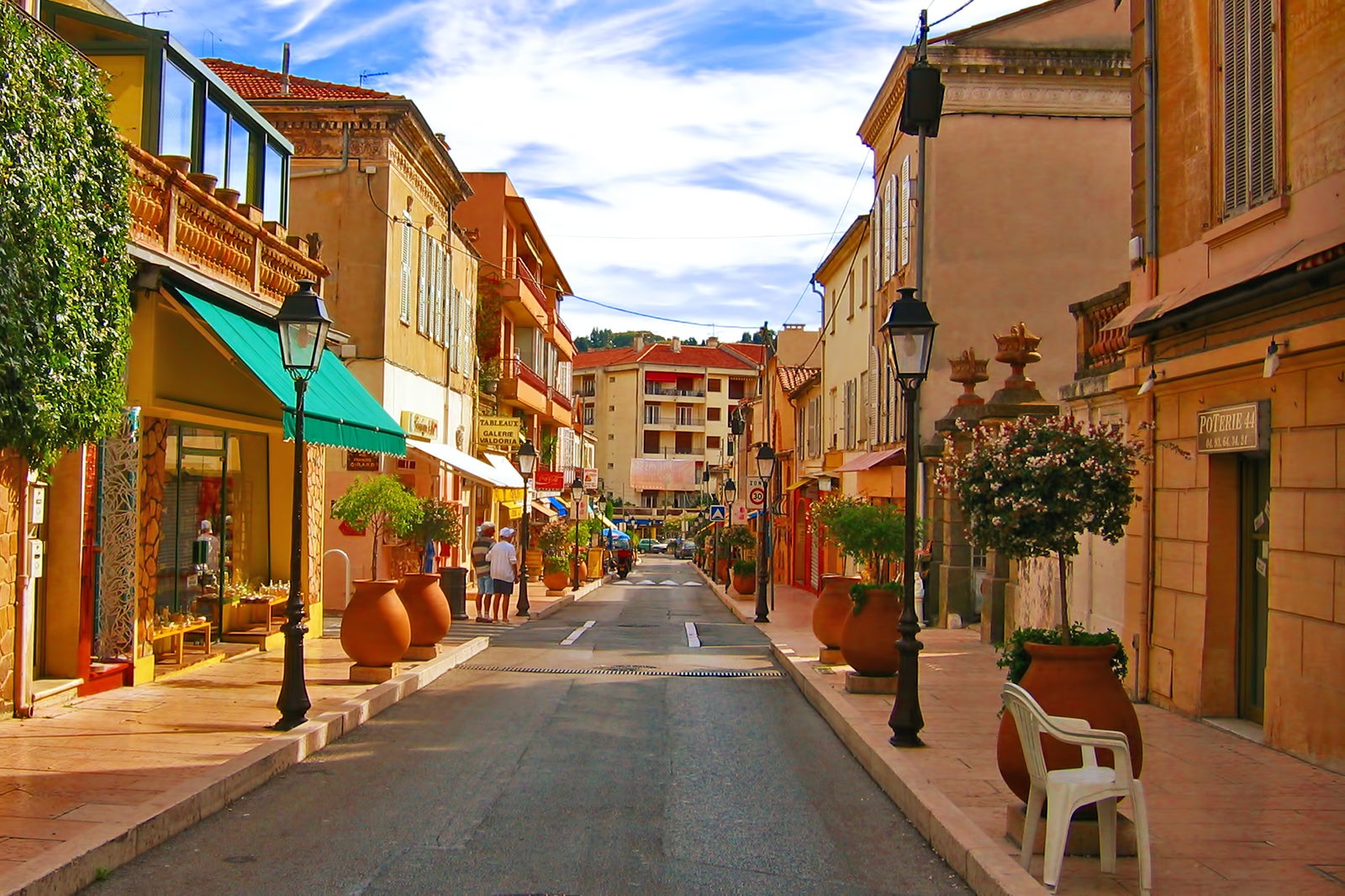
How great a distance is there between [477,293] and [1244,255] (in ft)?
93.7

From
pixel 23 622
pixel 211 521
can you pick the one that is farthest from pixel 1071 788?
pixel 211 521

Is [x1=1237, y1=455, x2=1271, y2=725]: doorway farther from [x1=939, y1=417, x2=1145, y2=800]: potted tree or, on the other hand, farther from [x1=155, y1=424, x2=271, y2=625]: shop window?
[x1=155, y1=424, x2=271, y2=625]: shop window

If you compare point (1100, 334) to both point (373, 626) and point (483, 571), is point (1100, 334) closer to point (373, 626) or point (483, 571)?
point (373, 626)

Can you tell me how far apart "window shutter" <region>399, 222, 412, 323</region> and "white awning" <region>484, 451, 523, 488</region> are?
→ 20.8 ft

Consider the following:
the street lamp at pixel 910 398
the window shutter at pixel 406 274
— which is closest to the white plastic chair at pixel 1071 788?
the street lamp at pixel 910 398

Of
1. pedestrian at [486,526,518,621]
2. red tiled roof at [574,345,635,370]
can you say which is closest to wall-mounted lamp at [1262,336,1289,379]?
pedestrian at [486,526,518,621]

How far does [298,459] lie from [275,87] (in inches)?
741

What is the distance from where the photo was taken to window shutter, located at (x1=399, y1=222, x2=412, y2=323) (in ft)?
85.0

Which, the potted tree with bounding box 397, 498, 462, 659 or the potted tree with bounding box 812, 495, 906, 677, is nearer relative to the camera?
the potted tree with bounding box 812, 495, 906, 677

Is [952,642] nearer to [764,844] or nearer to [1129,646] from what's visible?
[1129,646]

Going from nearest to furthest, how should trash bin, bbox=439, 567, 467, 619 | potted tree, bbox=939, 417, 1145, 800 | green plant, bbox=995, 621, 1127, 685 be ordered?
green plant, bbox=995, 621, 1127, 685
potted tree, bbox=939, 417, 1145, 800
trash bin, bbox=439, 567, 467, 619

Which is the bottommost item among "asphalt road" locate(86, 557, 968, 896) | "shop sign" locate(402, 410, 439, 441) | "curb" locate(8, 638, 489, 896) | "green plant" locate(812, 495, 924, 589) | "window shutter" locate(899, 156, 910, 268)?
"asphalt road" locate(86, 557, 968, 896)

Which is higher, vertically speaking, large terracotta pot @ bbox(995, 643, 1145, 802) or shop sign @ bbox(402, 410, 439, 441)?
shop sign @ bbox(402, 410, 439, 441)

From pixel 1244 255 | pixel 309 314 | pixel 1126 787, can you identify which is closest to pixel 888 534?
pixel 1244 255
